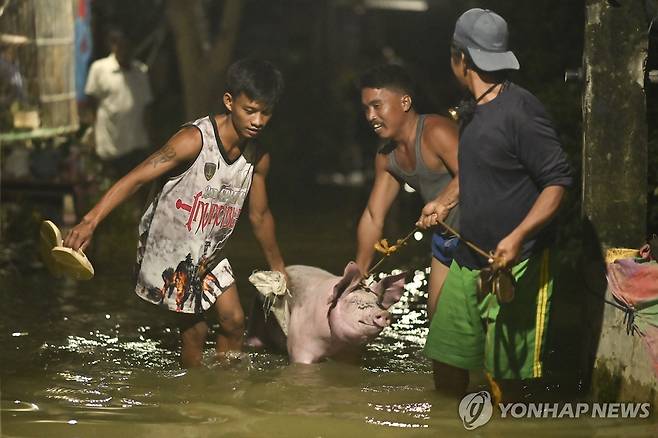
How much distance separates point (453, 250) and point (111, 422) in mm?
1958

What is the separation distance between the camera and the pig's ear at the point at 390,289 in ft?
23.9

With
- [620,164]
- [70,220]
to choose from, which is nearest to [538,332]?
[620,164]

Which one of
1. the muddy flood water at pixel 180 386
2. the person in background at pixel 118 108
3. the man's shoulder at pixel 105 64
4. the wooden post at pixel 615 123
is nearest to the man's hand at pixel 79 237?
the muddy flood water at pixel 180 386

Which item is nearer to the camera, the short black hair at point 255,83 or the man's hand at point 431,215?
the man's hand at point 431,215

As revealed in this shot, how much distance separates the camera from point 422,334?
29.3ft

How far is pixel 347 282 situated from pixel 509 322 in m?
1.34

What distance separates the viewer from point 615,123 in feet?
22.9

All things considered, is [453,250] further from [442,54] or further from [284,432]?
[442,54]

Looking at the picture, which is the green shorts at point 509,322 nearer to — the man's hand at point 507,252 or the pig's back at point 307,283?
the man's hand at point 507,252

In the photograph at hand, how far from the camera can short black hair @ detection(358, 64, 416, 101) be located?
23.7 ft

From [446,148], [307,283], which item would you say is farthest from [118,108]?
[446,148]

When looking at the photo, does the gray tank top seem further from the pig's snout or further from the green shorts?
the green shorts

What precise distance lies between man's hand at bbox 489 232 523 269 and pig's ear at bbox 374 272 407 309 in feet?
4.84

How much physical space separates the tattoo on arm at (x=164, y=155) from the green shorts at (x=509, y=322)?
5.70 feet
